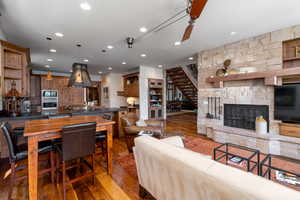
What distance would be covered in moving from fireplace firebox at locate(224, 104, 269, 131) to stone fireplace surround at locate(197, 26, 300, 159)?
0.10 m

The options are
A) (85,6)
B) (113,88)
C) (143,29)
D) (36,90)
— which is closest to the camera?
(85,6)

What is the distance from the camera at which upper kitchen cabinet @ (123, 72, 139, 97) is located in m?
6.64

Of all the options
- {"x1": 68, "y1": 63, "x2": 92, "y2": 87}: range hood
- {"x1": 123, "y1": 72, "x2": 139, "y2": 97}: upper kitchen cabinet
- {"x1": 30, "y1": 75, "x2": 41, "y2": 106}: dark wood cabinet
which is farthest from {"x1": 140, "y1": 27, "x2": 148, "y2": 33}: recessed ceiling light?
{"x1": 30, "y1": 75, "x2": 41, "y2": 106}: dark wood cabinet

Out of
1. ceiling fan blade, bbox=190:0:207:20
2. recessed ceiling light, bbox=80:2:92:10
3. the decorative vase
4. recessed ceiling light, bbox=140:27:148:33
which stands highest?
recessed ceiling light, bbox=140:27:148:33

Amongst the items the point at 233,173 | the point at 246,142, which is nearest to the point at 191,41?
the point at 246,142

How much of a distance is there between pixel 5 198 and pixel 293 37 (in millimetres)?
5925

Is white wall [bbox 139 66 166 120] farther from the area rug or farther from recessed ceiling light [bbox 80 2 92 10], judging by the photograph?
recessed ceiling light [bbox 80 2 92 10]

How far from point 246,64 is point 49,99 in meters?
8.42

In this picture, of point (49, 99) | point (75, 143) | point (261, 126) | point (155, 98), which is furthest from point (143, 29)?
point (49, 99)

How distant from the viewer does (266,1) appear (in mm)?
2016

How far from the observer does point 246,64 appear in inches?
138

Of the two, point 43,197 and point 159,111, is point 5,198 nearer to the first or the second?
point 43,197

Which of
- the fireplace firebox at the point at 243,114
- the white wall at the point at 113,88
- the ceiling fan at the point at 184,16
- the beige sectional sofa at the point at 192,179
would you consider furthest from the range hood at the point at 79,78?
the fireplace firebox at the point at 243,114

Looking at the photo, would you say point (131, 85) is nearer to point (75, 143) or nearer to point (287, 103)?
point (75, 143)
